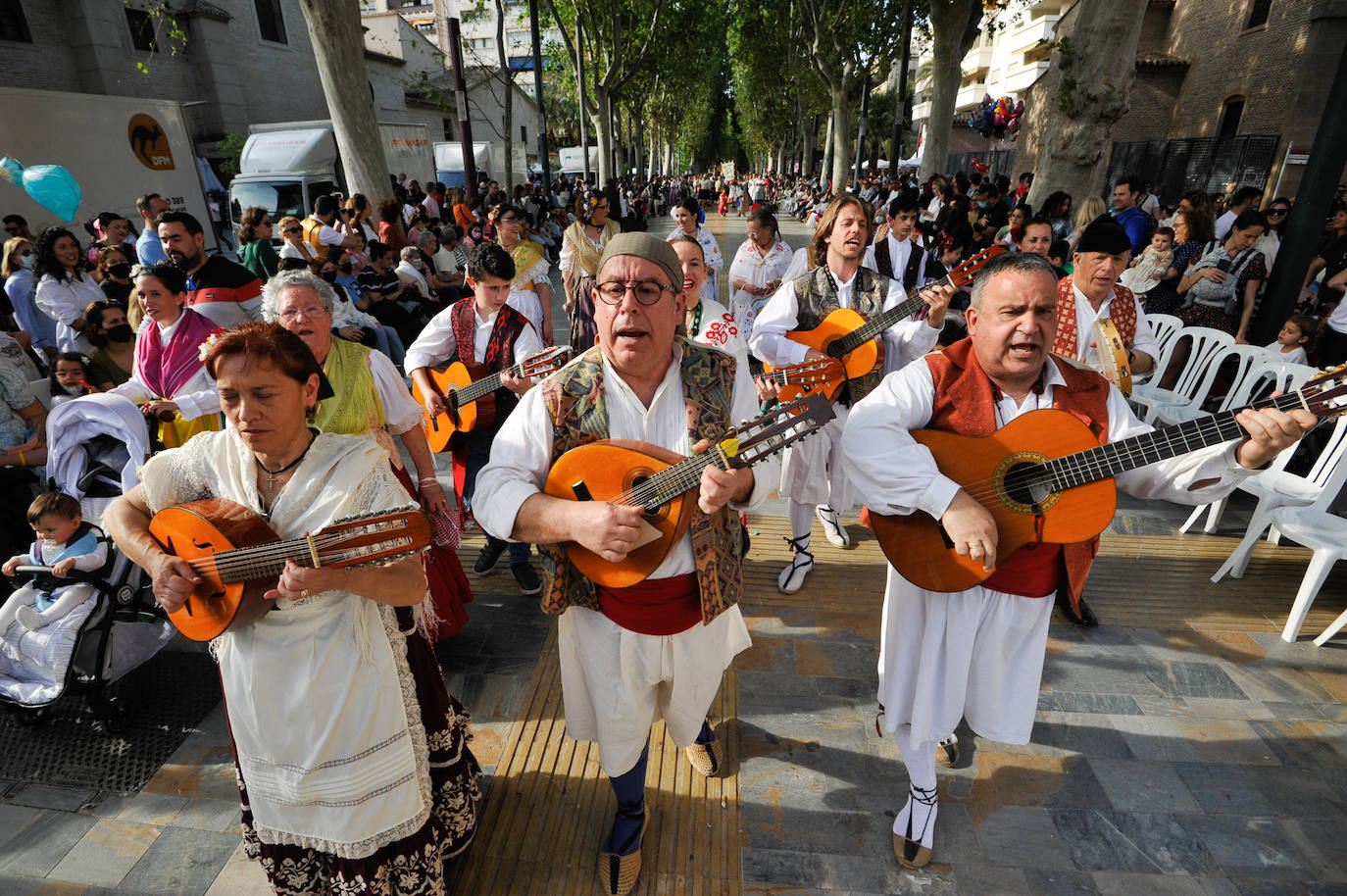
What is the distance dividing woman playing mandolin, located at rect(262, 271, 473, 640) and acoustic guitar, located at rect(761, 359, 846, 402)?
6.33ft

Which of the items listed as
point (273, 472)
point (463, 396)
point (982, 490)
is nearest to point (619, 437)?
point (273, 472)

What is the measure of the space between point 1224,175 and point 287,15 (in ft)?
113

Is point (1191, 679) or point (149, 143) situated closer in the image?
point (1191, 679)

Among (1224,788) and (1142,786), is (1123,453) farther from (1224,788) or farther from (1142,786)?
(1224,788)

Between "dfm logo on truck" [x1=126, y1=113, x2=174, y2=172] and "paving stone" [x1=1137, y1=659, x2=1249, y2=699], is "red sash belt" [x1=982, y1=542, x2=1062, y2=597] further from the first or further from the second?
"dfm logo on truck" [x1=126, y1=113, x2=174, y2=172]

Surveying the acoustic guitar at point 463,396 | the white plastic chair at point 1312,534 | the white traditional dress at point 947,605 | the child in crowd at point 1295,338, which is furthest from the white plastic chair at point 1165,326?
the acoustic guitar at point 463,396

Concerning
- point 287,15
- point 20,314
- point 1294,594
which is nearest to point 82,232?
point 20,314

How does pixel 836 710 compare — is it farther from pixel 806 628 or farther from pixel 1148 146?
pixel 1148 146

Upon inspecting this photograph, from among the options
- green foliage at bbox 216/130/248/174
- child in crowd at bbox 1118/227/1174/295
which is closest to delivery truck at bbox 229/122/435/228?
green foliage at bbox 216/130/248/174

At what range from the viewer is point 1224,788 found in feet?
9.82

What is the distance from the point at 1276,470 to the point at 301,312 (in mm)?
6229

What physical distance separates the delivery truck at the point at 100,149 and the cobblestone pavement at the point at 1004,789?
469 inches

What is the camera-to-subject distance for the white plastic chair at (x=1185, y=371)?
→ 598 cm

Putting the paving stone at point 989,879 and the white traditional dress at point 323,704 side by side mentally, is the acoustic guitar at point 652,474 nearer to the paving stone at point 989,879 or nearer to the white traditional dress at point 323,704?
the white traditional dress at point 323,704
